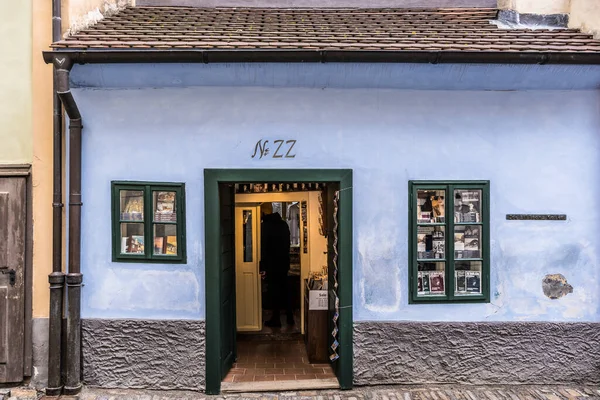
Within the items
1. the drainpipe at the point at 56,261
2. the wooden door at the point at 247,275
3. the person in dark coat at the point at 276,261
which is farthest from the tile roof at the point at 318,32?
the person in dark coat at the point at 276,261

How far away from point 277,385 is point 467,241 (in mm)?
2939

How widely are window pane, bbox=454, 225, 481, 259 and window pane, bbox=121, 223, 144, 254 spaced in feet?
12.7

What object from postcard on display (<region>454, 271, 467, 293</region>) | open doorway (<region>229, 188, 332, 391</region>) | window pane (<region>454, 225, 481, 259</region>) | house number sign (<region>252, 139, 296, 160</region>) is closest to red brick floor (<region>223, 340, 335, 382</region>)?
open doorway (<region>229, 188, 332, 391</region>)

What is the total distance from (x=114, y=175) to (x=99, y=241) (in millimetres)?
821

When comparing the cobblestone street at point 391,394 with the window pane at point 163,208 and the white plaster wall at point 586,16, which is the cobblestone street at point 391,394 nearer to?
the window pane at point 163,208

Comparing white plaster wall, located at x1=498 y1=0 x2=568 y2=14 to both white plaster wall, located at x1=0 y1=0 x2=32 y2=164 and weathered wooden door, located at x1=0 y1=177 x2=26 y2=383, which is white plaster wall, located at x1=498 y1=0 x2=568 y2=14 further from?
weathered wooden door, located at x1=0 y1=177 x2=26 y2=383

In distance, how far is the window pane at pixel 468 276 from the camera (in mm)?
5609

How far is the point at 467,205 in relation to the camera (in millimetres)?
5625

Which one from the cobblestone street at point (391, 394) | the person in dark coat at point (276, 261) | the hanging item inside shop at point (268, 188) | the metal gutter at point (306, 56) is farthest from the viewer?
the person in dark coat at point (276, 261)

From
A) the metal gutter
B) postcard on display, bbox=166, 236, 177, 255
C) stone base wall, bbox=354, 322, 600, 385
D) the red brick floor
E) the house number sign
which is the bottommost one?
the red brick floor

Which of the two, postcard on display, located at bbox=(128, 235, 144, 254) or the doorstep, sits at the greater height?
postcard on display, located at bbox=(128, 235, 144, 254)

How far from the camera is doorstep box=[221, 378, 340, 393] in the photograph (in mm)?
5484

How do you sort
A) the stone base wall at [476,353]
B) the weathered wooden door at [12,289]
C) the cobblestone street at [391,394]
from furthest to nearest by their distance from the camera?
the stone base wall at [476,353] → the weathered wooden door at [12,289] → the cobblestone street at [391,394]

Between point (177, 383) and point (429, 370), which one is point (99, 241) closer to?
point (177, 383)
